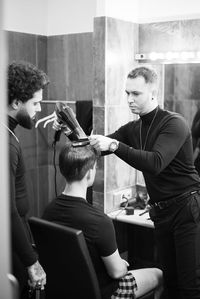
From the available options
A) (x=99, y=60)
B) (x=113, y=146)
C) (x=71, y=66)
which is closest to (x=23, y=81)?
(x=113, y=146)

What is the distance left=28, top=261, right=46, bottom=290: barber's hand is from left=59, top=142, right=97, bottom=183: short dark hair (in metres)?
0.37

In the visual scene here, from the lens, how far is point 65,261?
5.37 ft

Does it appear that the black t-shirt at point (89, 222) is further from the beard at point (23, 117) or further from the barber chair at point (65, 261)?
the beard at point (23, 117)

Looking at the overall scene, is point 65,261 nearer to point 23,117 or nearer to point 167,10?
point 23,117

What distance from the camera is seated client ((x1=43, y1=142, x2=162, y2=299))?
5.53ft

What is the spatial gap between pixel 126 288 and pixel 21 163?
2.25 ft

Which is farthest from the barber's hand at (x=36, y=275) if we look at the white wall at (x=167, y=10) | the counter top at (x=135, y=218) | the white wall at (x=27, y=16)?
the white wall at (x=27, y=16)

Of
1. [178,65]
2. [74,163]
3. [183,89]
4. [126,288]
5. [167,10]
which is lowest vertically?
[126,288]

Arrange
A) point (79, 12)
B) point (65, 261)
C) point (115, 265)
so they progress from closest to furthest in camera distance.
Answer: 1. point (65, 261)
2. point (115, 265)
3. point (79, 12)

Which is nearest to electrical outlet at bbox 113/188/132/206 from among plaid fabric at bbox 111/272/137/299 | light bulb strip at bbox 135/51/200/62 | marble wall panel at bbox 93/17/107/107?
marble wall panel at bbox 93/17/107/107

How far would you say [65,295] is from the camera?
68.0 inches

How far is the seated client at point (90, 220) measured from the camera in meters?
1.69

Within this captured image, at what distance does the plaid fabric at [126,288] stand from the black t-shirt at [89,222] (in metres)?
0.08

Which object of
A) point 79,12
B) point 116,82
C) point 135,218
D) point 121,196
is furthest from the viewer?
point 79,12
